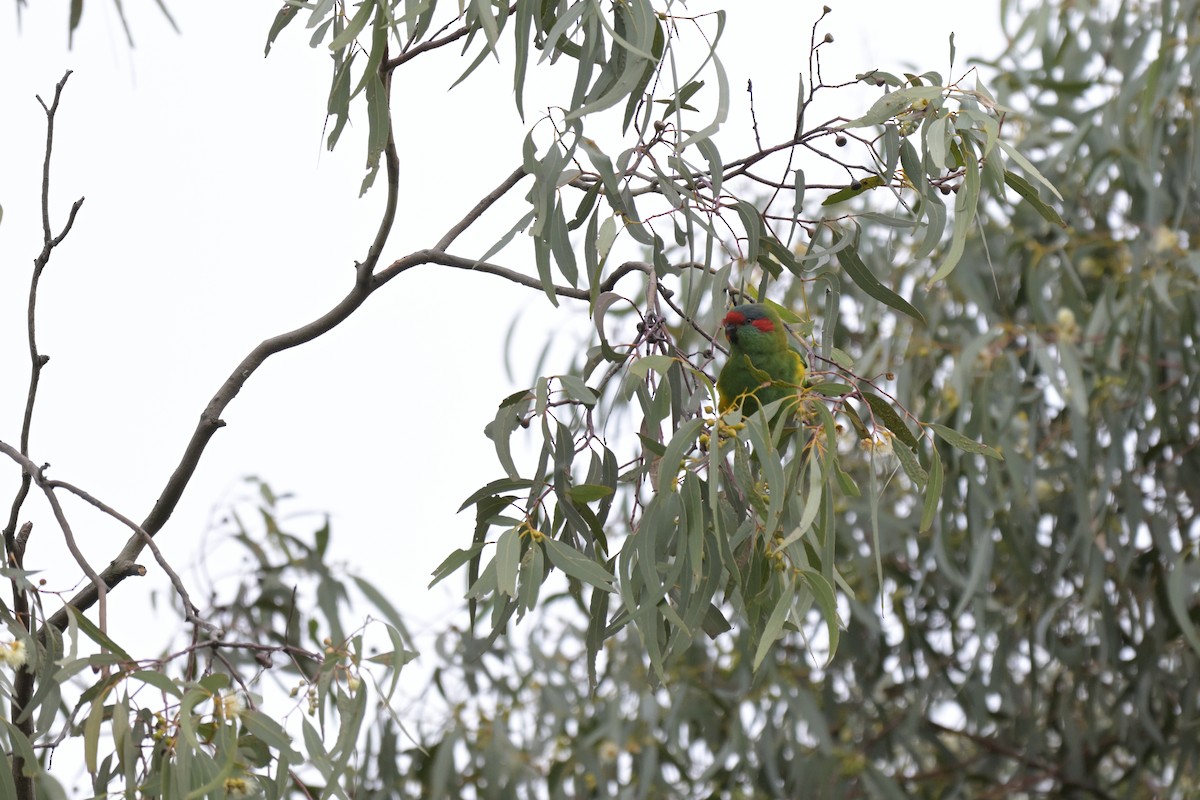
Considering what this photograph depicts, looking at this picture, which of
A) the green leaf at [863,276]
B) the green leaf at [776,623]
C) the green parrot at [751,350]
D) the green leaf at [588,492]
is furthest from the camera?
the green parrot at [751,350]

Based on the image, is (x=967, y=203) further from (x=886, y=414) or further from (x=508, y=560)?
(x=508, y=560)

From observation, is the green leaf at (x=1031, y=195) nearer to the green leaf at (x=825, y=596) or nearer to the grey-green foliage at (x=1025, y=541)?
the green leaf at (x=825, y=596)

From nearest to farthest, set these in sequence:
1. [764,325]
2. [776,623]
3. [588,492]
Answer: [776,623] → [588,492] → [764,325]

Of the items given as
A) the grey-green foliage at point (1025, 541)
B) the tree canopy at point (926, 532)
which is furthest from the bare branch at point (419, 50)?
the grey-green foliage at point (1025, 541)

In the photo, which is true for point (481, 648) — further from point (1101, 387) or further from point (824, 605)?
point (1101, 387)

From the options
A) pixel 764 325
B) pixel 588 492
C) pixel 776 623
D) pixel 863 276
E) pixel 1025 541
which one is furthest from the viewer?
pixel 1025 541

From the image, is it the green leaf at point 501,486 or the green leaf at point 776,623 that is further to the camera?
the green leaf at point 501,486

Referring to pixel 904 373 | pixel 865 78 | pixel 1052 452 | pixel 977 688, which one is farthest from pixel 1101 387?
pixel 865 78

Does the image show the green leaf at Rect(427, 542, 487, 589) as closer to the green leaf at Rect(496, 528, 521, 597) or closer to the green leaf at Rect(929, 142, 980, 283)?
the green leaf at Rect(496, 528, 521, 597)

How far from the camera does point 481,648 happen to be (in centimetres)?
123

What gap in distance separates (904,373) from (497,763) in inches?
45.5

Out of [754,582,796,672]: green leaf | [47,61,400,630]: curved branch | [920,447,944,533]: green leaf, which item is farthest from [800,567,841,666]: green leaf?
[47,61,400,630]: curved branch

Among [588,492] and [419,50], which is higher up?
[419,50]

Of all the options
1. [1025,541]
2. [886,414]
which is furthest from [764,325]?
[1025,541]
